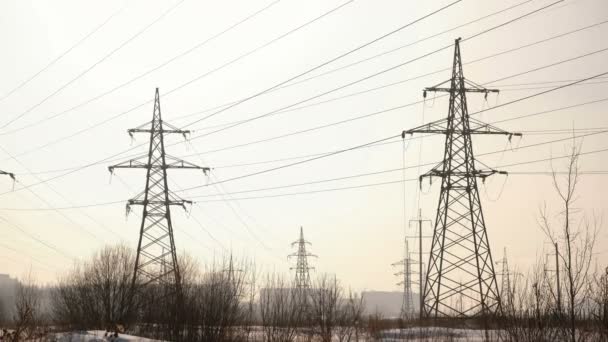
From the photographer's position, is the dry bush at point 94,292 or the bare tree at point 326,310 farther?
the dry bush at point 94,292

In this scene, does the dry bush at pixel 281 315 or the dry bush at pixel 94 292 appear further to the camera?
the dry bush at pixel 94 292

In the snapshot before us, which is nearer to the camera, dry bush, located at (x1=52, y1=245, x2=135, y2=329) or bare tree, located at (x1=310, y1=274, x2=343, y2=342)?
bare tree, located at (x1=310, y1=274, x2=343, y2=342)

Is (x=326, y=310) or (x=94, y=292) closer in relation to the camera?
(x=326, y=310)

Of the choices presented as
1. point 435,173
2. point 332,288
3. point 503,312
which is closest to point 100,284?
point 435,173

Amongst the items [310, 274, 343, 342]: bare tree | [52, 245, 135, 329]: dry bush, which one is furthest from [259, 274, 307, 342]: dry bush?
A: [52, 245, 135, 329]: dry bush

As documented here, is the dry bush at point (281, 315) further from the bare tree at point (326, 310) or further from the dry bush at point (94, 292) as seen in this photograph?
the dry bush at point (94, 292)

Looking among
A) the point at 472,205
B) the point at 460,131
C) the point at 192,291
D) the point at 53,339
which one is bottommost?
the point at 53,339

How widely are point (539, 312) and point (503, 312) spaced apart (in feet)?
2.72

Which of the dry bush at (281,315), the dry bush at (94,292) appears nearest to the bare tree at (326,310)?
the dry bush at (281,315)

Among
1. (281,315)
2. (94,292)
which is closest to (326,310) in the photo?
(281,315)

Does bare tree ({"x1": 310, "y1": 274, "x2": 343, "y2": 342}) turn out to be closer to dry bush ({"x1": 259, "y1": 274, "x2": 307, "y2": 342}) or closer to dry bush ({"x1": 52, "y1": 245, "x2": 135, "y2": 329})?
dry bush ({"x1": 259, "y1": 274, "x2": 307, "y2": 342})

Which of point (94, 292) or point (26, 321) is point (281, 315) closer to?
point (26, 321)

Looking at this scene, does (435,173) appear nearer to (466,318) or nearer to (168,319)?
(466,318)

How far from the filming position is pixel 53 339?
17953 mm
